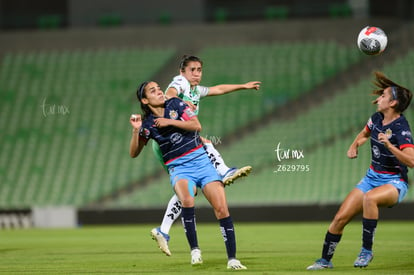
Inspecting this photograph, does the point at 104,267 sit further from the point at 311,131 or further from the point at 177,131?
the point at 311,131

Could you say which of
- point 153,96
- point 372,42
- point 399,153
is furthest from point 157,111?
point 372,42

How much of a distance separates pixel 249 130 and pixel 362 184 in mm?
13757

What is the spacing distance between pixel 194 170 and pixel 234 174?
37.7 inches

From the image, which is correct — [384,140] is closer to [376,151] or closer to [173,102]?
[376,151]

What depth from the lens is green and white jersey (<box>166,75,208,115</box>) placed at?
377 inches

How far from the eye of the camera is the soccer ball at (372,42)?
33.0ft

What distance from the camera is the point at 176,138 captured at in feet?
29.1

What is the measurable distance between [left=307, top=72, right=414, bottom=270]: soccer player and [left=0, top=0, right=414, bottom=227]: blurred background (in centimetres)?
1033

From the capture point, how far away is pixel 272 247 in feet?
39.1

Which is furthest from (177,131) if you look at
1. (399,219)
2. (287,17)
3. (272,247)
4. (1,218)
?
(287,17)

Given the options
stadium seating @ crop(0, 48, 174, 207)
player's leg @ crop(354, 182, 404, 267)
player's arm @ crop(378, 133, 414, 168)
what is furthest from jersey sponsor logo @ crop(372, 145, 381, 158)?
stadium seating @ crop(0, 48, 174, 207)

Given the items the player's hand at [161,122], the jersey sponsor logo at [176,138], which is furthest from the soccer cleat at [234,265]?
the player's hand at [161,122]

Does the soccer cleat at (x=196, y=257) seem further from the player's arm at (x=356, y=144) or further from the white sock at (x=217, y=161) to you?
the player's arm at (x=356, y=144)

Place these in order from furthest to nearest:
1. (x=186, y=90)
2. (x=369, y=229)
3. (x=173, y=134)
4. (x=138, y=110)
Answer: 1. (x=138, y=110)
2. (x=186, y=90)
3. (x=173, y=134)
4. (x=369, y=229)
